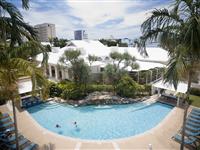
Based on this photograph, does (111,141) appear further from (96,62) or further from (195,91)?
(96,62)

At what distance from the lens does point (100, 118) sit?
56.4ft

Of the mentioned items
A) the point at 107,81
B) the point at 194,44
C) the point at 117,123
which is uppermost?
the point at 194,44

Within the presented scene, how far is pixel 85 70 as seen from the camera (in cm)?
2159

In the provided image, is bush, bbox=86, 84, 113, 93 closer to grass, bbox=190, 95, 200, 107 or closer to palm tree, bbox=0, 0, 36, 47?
grass, bbox=190, 95, 200, 107

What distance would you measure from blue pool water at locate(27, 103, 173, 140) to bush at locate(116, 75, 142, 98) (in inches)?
72.5

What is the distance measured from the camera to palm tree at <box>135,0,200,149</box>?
678cm

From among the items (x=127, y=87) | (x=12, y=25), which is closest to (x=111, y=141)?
(x=12, y=25)

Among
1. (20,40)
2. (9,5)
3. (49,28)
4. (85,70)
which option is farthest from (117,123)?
(49,28)

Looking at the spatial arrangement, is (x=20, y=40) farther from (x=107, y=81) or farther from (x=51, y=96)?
(x=107, y=81)

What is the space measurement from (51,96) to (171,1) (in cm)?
1870

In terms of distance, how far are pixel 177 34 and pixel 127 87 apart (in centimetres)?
1389

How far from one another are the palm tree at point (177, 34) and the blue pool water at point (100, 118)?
8.58 m

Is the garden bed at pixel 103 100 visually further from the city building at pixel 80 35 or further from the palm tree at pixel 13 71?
the city building at pixel 80 35

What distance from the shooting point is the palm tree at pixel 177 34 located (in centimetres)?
678
